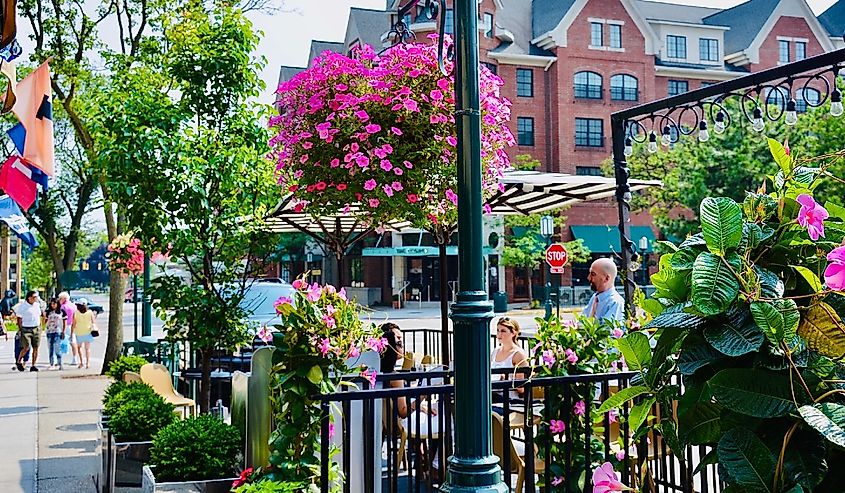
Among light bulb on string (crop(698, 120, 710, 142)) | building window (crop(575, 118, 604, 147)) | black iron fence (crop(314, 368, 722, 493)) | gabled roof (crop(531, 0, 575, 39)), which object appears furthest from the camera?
building window (crop(575, 118, 604, 147))

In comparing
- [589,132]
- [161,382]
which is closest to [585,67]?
[589,132]

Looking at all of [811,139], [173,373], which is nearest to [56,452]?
[173,373]

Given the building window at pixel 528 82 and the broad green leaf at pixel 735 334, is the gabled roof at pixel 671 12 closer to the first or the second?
the building window at pixel 528 82

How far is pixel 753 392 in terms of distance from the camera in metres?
2.21

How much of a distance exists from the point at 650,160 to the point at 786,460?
123 ft

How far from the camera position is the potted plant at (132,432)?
591 cm

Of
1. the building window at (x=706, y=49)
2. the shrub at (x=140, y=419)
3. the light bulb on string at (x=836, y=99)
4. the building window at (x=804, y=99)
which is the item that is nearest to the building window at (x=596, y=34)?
the building window at (x=706, y=49)

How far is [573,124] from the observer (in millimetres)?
44875

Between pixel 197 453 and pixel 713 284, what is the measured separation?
3902mm

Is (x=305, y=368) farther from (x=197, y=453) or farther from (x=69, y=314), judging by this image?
(x=69, y=314)

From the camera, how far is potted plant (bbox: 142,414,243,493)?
4.97 m

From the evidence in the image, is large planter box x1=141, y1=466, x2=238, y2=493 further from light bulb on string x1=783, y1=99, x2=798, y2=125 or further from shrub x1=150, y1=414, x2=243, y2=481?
light bulb on string x1=783, y1=99, x2=798, y2=125

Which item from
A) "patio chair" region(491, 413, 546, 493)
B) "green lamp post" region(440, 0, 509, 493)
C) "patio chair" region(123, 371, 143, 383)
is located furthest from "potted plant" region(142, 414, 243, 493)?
"patio chair" region(123, 371, 143, 383)

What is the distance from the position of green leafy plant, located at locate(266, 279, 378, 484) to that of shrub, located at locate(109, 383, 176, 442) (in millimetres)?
2299
